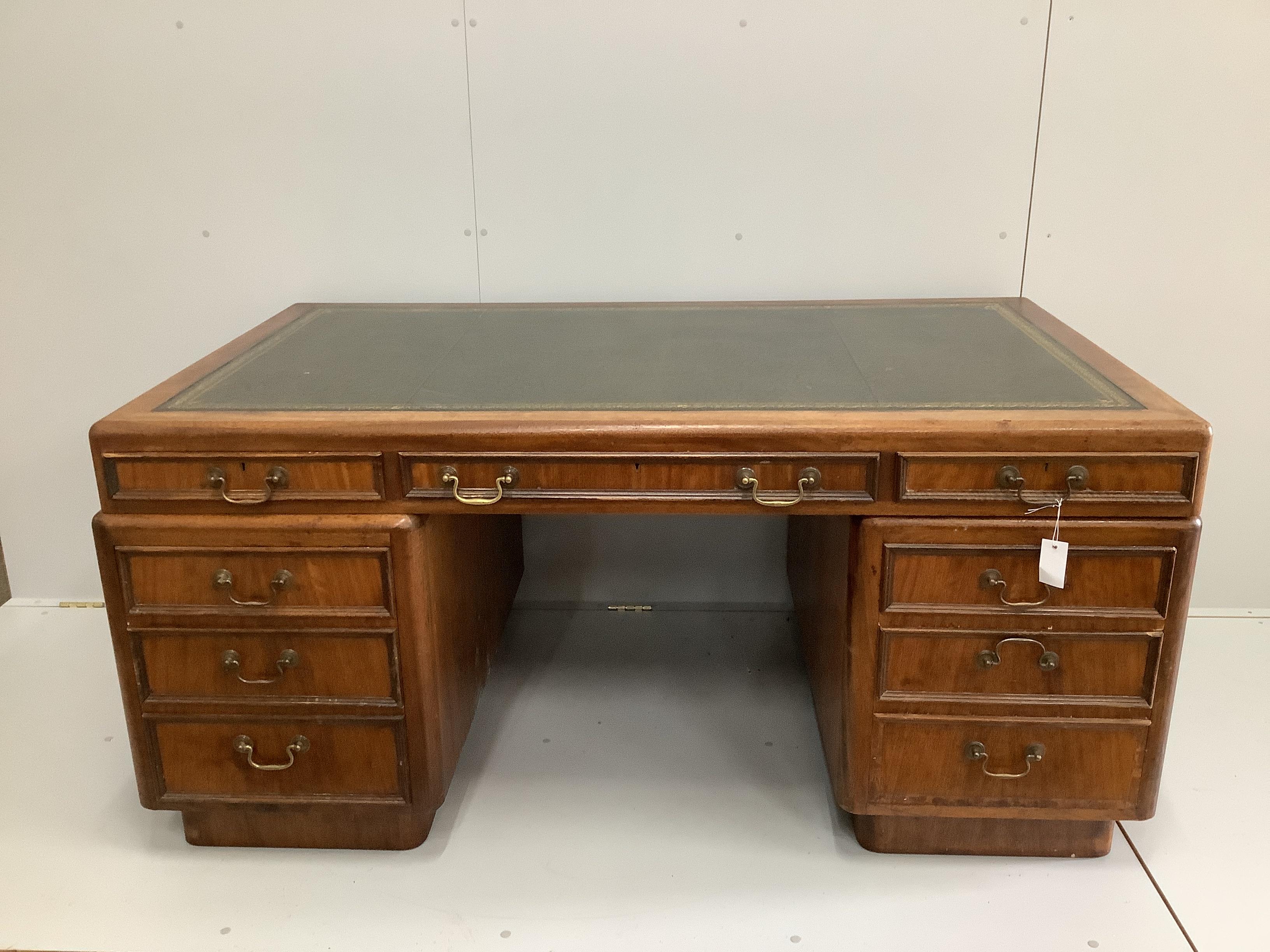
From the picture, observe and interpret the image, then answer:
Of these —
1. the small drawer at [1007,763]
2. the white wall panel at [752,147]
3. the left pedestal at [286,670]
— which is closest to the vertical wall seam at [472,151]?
the white wall panel at [752,147]

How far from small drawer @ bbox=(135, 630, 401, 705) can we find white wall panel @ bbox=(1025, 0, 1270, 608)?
57.3 inches

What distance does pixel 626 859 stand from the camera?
5.11 feet

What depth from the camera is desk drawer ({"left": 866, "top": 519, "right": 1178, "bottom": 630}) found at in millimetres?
1348

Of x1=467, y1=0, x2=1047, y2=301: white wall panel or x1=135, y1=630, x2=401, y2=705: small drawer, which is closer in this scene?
x1=135, y1=630, x2=401, y2=705: small drawer

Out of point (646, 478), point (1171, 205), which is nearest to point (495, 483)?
point (646, 478)

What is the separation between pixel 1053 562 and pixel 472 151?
131 centimetres

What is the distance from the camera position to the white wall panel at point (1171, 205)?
1843 mm

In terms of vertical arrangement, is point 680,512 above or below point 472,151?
below

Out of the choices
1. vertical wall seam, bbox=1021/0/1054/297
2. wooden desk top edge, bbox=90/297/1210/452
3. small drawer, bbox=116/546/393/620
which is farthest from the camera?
vertical wall seam, bbox=1021/0/1054/297

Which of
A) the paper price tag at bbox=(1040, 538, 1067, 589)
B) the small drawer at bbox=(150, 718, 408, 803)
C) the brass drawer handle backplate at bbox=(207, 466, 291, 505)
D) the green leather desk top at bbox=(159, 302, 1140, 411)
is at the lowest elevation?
the small drawer at bbox=(150, 718, 408, 803)

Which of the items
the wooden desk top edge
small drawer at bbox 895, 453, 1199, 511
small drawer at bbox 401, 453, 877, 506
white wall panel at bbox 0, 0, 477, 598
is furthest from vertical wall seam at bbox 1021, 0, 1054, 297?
white wall panel at bbox 0, 0, 477, 598

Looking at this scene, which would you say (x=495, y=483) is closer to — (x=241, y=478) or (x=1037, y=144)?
(x=241, y=478)

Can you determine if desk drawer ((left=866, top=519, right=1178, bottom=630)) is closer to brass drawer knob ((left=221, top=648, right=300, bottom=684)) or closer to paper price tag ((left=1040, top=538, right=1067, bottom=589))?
paper price tag ((left=1040, top=538, right=1067, bottom=589))

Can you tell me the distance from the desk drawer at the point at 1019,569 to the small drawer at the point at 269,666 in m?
0.72
